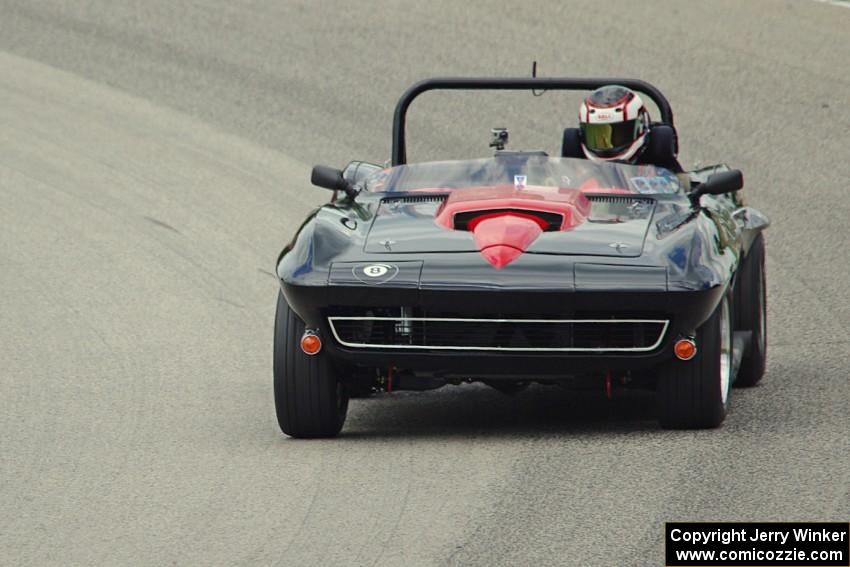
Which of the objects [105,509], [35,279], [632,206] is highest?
[632,206]

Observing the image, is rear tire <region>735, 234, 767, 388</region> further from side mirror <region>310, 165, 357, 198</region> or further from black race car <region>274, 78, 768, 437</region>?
side mirror <region>310, 165, 357, 198</region>

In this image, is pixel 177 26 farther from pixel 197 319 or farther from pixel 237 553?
pixel 237 553

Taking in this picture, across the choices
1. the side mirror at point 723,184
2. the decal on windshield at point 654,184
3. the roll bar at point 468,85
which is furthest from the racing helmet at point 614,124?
the side mirror at point 723,184

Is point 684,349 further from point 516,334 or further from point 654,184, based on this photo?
point 654,184

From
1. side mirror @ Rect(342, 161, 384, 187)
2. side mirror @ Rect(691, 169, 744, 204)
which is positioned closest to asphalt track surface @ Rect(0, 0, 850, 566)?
side mirror @ Rect(691, 169, 744, 204)

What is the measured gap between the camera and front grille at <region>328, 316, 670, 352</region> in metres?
7.34

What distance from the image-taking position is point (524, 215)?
8.02 m

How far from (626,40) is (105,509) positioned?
11.1 metres

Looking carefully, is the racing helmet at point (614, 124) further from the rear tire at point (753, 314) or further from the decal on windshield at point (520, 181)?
the decal on windshield at point (520, 181)

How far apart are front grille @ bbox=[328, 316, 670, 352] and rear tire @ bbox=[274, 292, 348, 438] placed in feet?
1.04

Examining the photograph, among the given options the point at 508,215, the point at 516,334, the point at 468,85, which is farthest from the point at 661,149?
the point at 516,334

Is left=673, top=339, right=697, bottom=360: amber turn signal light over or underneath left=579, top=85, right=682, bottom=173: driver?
underneath

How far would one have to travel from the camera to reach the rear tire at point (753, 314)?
8977 millimetres

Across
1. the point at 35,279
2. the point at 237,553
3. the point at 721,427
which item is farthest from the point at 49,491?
the point at 35,279
